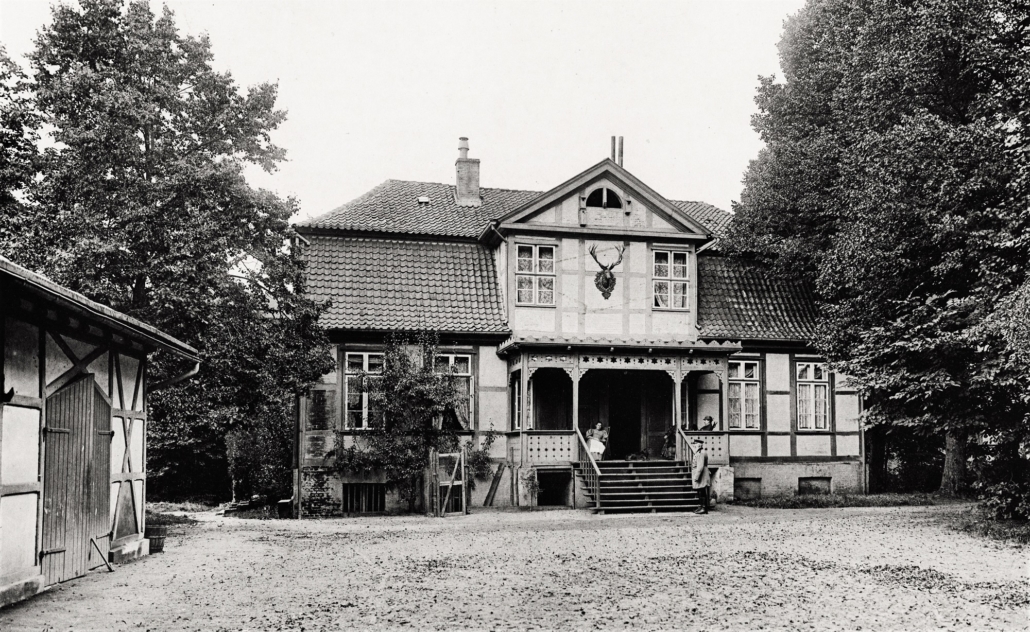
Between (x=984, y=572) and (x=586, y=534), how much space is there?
21.0ft

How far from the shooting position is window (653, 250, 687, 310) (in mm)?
25359

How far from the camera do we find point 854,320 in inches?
853

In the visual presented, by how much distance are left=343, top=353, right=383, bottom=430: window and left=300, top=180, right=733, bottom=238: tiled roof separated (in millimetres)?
3563

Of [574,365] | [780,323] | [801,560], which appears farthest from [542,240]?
[801,560]

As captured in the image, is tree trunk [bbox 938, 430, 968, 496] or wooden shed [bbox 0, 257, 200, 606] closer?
wooden shed [bbox 0, 257, 200, 606]

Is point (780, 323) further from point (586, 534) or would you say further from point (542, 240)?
point (586, 534)

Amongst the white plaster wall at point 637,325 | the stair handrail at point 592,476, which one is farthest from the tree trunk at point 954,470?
the stair handrail at point 592,476

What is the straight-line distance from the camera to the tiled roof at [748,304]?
25891 mm

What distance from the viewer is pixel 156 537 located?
15070mm

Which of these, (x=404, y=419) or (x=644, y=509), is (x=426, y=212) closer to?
(x=404, y=419)

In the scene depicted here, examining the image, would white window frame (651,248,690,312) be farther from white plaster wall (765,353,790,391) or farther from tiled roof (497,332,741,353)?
white plaster wall (765,353,790,391)

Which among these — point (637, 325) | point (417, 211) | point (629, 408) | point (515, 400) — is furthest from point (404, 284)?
point (629, 408)

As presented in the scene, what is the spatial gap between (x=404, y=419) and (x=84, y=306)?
11.8 meters

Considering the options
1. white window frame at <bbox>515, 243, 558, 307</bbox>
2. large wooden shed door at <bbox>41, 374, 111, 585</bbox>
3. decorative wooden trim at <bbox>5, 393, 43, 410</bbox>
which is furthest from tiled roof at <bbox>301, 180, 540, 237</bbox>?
decorative wooden trim at <bbox>5, 393, 43, 410</bbox>
